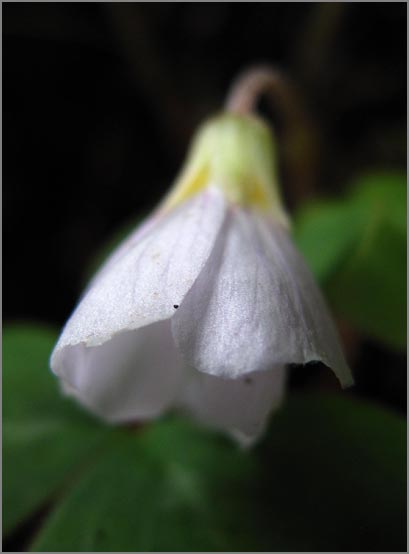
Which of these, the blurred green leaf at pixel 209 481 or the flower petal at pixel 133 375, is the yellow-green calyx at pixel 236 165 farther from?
the blurred green leaf at pixel 209 481

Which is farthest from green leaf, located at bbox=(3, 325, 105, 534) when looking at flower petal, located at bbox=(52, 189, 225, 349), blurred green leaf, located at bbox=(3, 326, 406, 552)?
flower petal, located at bbox=(52, 189, 225, 349)

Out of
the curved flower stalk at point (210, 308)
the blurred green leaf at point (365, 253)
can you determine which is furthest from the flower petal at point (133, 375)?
the blurred green leaf at point (365, 253)

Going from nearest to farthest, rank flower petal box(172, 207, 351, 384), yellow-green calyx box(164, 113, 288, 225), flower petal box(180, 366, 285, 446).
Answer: flower petal box(172, 207, 351, 384) → flower petal box(180, 366, 285, 446) → yellow-green calyx box(164, 113, 288, 225)

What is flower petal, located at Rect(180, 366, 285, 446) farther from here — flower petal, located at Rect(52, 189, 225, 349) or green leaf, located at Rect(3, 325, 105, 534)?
green leaf, located at Rect(3, 325, 105, 534)

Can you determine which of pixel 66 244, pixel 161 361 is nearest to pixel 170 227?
pixel 161 361

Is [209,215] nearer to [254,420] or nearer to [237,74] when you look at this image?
[254,420]

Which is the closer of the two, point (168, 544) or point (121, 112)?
point (168, 544)
